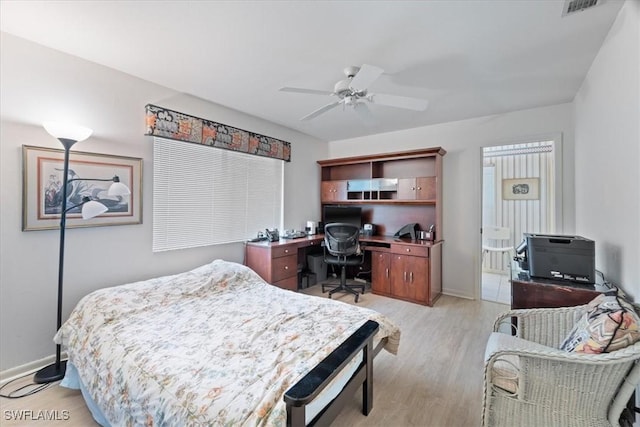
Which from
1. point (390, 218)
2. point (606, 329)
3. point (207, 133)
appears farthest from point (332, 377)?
point (390, 218)

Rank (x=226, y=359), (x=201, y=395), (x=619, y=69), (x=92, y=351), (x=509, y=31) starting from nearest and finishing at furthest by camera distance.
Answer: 1. (x=201, y=395)
2. (x=226, y=359)
3. (x=92, y=351)
4. (x=619, y=69)
5. (x=509, y=31)

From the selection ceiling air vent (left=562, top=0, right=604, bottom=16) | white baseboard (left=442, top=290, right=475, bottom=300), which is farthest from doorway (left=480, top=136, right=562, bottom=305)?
ceiling air vent (left=562, top=0, right=604, bottom=16)

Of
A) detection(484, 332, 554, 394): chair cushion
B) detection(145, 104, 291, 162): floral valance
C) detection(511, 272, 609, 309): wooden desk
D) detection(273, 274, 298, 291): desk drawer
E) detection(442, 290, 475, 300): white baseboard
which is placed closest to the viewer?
detection(484, 332, 554, 394): chair cushion

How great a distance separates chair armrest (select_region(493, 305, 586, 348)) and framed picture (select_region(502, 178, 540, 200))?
386 cm

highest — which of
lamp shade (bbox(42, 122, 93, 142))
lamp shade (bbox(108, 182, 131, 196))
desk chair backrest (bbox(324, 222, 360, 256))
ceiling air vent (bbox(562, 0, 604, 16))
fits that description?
ceiling air vent (bbox(562, 0, 604, 16))

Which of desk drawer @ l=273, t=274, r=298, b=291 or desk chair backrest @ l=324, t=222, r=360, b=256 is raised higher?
desk chair backrest @ l=324, t=222, r=360, b=256

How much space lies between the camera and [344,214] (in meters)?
4.64

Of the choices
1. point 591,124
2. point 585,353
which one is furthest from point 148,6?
point 591,124

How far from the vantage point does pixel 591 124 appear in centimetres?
247

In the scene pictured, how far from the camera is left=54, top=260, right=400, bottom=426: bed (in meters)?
1.15

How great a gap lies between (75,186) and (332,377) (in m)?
2.60

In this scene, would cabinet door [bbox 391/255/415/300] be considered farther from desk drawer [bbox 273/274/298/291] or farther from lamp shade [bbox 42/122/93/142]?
lamp shade [bbox 42/122/93/142]

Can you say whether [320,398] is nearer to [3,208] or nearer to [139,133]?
[3,208]

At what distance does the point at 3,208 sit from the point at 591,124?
498 cm
